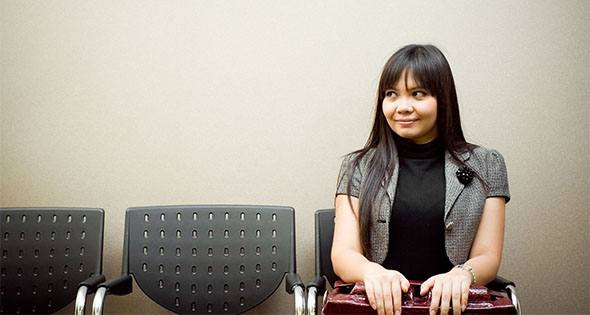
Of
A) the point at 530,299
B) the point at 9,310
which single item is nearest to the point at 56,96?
the point at 9,310

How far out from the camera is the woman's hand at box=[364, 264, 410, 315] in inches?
43.3

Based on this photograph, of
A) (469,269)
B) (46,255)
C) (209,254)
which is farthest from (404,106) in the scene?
(46,255)

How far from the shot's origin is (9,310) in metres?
1.83

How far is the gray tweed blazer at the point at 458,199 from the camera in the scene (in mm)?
1403

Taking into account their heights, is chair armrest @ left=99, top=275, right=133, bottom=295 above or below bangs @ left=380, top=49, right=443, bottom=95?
below

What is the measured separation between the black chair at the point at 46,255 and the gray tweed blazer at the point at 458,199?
40.8 inches

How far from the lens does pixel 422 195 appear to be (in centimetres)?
146

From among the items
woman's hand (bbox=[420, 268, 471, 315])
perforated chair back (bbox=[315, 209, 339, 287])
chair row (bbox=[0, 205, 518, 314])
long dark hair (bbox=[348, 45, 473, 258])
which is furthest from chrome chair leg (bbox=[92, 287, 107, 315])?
woman's hand (bbox=[420, 268, 471, 315])

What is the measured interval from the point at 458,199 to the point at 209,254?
0.95 metres

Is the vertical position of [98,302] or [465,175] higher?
[465,175]

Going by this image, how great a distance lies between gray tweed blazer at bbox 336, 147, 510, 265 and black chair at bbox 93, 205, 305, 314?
0.46 m

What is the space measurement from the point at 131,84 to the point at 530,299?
6.53 feet

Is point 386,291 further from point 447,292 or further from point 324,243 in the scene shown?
point 324,243

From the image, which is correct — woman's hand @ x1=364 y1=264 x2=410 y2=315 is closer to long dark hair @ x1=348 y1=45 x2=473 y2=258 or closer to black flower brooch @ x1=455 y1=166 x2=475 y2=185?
long dark hair @ x1=348 y1=45 x2=473 y2=258
